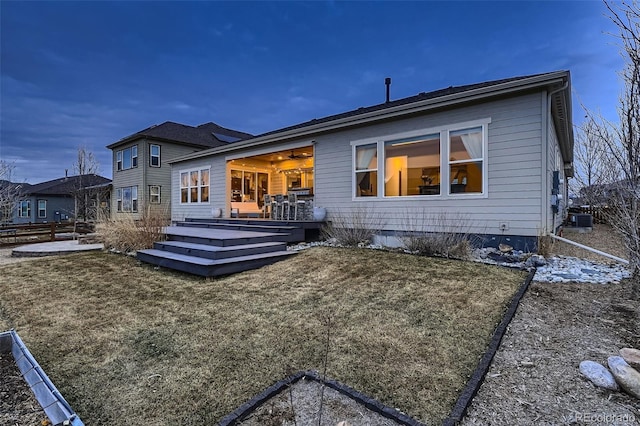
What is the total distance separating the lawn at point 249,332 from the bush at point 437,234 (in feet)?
1.52

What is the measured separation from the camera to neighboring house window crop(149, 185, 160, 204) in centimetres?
1831

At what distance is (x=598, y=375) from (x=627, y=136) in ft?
9.17

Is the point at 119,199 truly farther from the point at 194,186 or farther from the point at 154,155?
the point at 194,186

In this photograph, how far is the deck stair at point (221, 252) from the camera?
5.64 m

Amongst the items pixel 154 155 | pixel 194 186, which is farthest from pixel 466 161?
pixel 154 155

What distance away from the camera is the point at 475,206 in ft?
21.9

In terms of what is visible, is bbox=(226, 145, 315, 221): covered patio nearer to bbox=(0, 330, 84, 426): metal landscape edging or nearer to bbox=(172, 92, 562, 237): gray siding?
bbox=(172, 92, 562, 237): gray siding

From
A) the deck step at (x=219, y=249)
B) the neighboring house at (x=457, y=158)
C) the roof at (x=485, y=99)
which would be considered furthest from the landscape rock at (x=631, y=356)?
the deck step at (x=219, y=249)

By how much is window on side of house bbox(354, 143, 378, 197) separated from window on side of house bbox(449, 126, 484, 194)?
1.92m

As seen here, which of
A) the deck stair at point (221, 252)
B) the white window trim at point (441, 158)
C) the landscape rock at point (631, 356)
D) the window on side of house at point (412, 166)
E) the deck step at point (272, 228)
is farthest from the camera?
the deck step at point (272, 228)

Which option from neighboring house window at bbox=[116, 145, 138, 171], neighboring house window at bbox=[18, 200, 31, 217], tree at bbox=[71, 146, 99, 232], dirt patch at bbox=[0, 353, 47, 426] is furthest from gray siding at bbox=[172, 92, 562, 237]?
neighboring house window at bbox=[18, 200, 31, 217]

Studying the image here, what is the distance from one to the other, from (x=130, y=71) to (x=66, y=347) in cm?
2312

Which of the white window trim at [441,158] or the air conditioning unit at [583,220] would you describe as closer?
the white window trim at [441,158]

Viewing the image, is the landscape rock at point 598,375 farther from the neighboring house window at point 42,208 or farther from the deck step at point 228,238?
the neighboring house window at point 42,208
